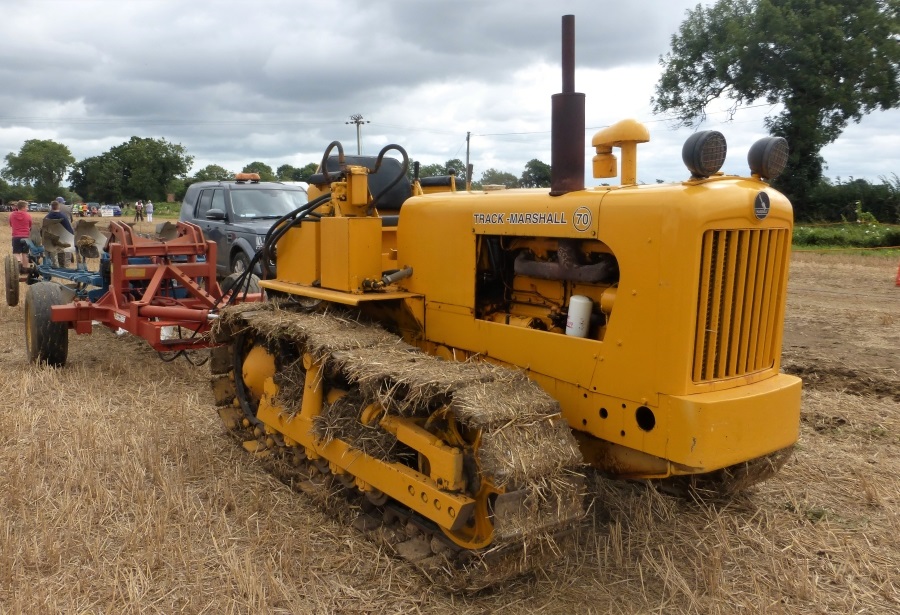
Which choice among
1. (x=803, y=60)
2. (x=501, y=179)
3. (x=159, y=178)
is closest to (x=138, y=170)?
(x=159, y=178)

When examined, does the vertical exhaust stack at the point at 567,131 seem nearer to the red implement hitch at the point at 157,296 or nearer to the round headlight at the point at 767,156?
Result: the round headlight at the point at 767,156

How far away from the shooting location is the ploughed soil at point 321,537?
3658 millimetres

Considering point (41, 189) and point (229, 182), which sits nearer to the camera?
point (229, 182)

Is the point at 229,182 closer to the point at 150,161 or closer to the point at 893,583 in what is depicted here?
the point at 893,583

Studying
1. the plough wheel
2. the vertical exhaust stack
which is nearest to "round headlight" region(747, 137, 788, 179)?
the vertical exhaust stack

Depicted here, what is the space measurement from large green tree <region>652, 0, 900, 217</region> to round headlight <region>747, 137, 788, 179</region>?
29.6 m

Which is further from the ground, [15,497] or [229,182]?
[229,182]

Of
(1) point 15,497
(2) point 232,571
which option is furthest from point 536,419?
(1) point 15,497

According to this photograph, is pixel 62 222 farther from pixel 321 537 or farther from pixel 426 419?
pixel 426 419

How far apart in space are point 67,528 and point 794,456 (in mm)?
4631

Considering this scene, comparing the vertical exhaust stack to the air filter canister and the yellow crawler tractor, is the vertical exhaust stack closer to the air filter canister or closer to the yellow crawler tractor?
the yellow crawler tractor

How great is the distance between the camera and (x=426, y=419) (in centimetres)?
395

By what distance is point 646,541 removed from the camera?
165 inches

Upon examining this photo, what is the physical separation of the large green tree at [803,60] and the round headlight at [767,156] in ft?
97.2
